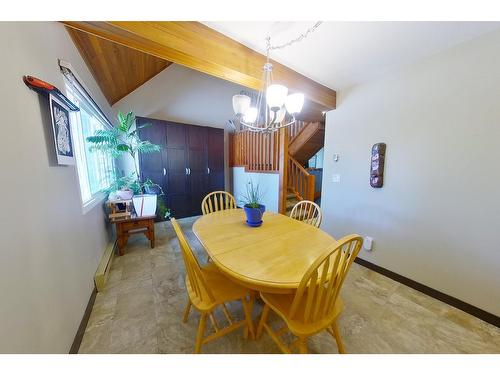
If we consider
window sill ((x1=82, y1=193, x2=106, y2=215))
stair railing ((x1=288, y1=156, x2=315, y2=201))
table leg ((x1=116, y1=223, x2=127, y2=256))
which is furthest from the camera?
stair railing ((x1=288, y1=156, x2=315, y2=201))

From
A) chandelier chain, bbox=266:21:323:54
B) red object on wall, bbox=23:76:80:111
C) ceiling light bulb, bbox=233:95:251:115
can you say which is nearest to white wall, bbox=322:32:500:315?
chandelier chain, bbox=266:21:323:54

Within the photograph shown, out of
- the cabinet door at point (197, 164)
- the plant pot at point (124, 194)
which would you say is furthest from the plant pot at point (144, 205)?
the cabinet door at point (197, 164)

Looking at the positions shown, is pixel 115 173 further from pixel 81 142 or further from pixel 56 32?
pixel 56 32

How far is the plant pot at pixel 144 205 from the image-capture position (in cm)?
253

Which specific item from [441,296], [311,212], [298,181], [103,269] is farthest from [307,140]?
[103,269]

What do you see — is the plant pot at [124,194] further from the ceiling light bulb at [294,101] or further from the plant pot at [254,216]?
the ceiling light bulb at [294,101]

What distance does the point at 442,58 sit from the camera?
1537 mm

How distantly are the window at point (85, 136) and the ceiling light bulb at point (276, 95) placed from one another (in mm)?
1603

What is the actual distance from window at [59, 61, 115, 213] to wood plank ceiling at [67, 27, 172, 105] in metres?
0.44

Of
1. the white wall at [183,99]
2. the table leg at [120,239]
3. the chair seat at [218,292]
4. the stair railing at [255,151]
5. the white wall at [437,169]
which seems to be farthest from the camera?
the stair railing at [255,151]

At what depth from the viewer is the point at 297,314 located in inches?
39.1

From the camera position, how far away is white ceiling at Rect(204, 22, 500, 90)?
1.29 meters

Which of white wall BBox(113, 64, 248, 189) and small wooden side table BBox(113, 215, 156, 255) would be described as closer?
small wooden side table BBox(113, 215, 156, 255)

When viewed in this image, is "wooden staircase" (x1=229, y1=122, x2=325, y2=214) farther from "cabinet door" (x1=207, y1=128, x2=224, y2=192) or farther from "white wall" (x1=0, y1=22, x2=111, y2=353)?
"white wall" (x1=0, y1=22, x2=111, y2=353)
